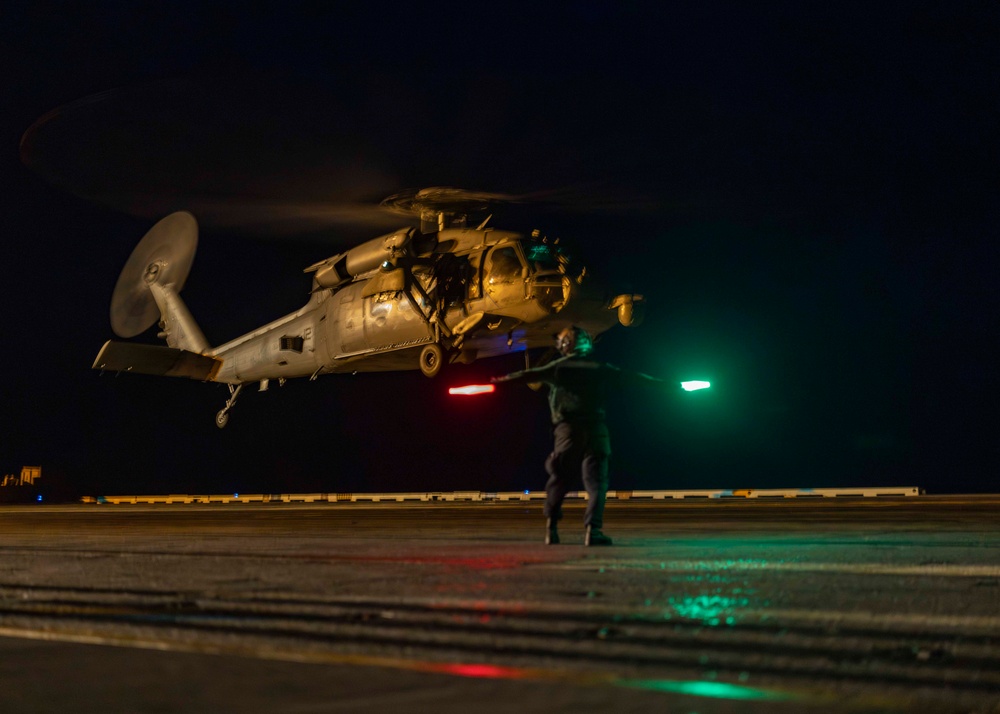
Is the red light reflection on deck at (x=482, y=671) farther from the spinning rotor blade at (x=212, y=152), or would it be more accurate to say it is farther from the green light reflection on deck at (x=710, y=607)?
the spinning rotor blade at (x=212, y=152)

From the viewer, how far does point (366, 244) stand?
787 inches

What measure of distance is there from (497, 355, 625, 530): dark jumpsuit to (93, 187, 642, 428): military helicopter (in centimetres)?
1002

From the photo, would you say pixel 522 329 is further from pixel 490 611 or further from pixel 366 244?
pixel 490 611

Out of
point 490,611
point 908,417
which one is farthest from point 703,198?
point 908,417

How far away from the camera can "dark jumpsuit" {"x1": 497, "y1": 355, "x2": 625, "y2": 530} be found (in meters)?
7.54

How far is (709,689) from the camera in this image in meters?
2.71

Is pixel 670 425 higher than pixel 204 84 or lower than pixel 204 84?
lower

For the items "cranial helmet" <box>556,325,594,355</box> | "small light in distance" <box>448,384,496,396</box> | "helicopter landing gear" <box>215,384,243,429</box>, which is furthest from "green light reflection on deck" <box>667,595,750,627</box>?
"helicopter landing gear" <box>215,384,243,429</box>

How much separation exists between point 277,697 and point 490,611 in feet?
4.72

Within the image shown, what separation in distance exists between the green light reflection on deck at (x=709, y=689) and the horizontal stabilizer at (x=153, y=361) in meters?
22.7

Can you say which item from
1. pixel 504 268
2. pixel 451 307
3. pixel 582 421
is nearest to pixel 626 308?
pixel 504 268

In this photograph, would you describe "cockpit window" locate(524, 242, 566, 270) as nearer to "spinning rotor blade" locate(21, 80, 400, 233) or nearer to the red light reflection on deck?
"spinning rotor blade" locate(21, 80, 400, 233)

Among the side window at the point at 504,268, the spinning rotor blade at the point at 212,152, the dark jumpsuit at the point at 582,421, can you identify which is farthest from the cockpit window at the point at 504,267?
the dark jumpsuit at the point at 582,421

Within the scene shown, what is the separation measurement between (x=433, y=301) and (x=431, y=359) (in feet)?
3.62
